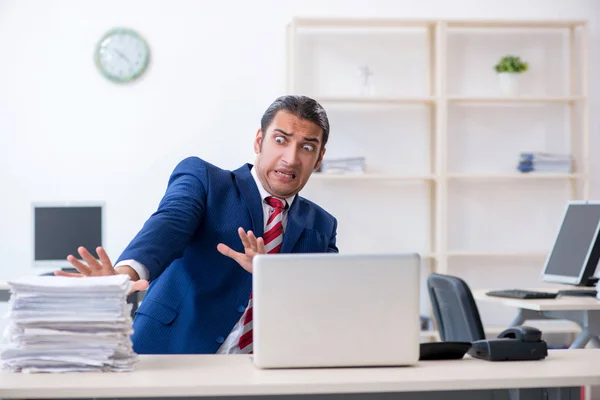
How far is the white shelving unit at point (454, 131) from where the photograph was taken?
18.9 feet

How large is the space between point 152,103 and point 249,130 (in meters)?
0.66

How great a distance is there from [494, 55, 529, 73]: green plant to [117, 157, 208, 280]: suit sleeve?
368 cm

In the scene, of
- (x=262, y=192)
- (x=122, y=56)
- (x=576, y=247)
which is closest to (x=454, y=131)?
(x=576, y=247)

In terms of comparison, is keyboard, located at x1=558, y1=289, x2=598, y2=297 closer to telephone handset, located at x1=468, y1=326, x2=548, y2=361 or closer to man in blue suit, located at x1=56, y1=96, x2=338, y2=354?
man in blue suit, located at x1=56, y1=96, x2=338, y2=354

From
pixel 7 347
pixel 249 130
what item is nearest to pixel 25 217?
pixel 249 130

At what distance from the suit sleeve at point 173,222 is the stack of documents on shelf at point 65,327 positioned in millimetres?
286

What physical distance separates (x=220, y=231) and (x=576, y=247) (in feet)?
8.09

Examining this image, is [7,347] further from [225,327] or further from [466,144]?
[466,144]

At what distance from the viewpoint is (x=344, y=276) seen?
171 centimetres

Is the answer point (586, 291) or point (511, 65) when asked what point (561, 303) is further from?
point (511, 65)

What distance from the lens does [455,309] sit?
3662 millimetres

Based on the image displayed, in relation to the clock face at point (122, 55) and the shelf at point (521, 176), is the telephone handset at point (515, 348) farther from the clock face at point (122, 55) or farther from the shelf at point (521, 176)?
the clock face at point (122, 55)

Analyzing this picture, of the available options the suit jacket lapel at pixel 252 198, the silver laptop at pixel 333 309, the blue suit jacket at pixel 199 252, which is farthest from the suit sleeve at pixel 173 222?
the silver laptop at pixel 333 309

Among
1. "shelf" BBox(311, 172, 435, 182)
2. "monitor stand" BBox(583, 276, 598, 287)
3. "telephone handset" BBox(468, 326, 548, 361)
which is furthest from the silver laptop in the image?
"shelf" BBox(311, 172, 435, 182)
